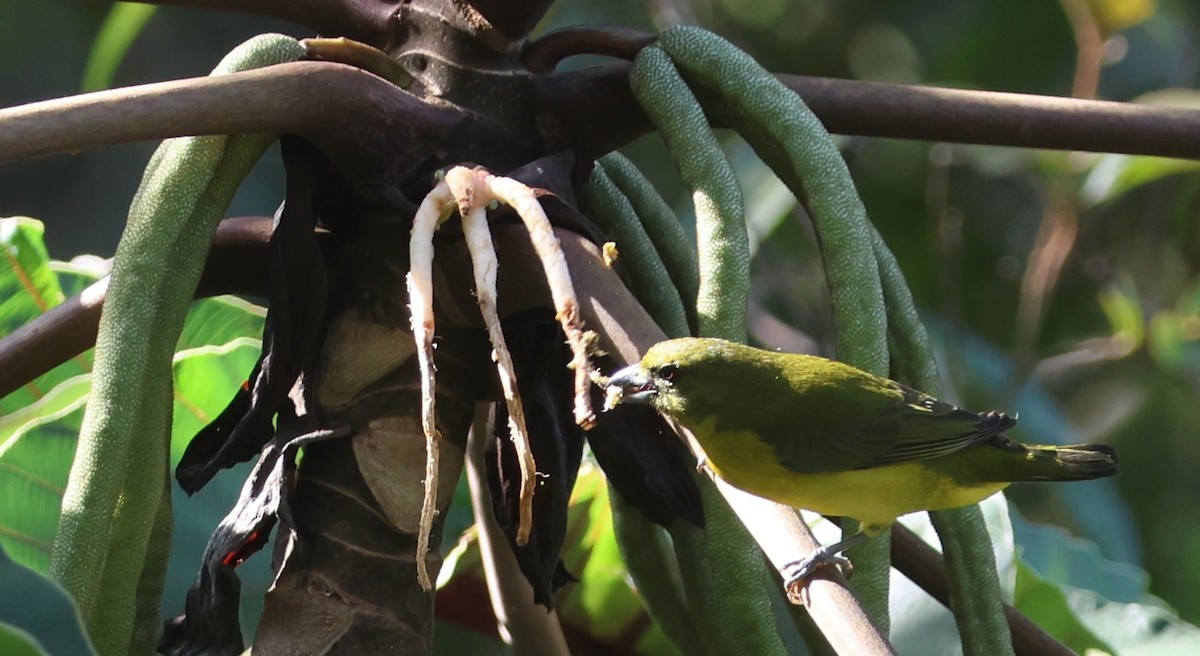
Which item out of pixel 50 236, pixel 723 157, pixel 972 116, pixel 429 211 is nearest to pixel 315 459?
pixel 429 211

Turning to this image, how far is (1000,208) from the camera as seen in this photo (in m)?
2.82

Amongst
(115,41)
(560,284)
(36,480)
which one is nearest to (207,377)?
(36,480)

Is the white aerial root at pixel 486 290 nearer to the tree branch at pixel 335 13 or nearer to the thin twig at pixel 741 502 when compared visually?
the thin twig at pixel 741 502

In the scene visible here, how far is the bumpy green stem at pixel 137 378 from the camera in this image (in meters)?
0.61

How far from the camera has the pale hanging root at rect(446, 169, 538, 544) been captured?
62cm

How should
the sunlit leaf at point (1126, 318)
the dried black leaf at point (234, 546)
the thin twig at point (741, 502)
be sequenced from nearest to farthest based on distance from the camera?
1. the thin twig at point (741, 502)
2. the dried black leaf at point (234, 546)
3. the sunlit leaf at point (1126, 318)

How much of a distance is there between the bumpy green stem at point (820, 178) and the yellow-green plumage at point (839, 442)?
0.52ft

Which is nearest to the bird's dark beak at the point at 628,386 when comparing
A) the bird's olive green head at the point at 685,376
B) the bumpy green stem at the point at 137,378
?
the bird's olive green head at the point at 685,376

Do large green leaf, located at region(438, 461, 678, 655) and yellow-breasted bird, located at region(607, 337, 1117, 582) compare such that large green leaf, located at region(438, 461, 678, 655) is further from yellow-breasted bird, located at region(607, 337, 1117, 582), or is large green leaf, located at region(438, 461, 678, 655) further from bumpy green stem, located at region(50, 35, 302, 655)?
bumpy green stem, located at region(50, 35, 302, 655)

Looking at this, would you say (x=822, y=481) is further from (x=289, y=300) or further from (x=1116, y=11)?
(x=1116, y=11)

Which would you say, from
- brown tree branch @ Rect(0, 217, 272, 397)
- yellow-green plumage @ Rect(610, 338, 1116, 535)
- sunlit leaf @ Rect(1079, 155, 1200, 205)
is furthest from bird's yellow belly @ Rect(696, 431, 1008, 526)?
sunlit leaf @ Rect(1079, 155, 1200, 205)

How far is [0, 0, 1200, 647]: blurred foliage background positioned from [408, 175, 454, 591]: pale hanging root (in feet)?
3.91

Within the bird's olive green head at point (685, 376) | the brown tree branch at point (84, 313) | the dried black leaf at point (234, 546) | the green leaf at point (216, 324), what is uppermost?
the green leaf at point (216, 324)

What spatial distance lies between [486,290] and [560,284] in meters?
0.04
